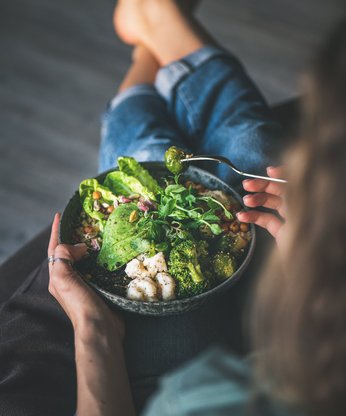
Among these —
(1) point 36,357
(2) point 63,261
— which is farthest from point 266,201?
(1) point 36,357

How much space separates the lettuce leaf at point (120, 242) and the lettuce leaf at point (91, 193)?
7 cm

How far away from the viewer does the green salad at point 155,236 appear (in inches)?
30.5

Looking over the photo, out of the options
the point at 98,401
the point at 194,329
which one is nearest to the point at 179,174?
the point at 194,329

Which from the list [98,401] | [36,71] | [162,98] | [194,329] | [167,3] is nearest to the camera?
[98,401]

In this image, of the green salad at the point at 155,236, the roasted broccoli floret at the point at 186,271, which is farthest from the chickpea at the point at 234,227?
the roasted broccoli floret at the point at 186,271

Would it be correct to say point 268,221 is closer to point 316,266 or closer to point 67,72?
point 316,266

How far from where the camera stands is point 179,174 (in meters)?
0.90

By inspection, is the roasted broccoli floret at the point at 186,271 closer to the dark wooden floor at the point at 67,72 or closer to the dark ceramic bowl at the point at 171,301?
the dark ceramic bowl at the point at 171,301

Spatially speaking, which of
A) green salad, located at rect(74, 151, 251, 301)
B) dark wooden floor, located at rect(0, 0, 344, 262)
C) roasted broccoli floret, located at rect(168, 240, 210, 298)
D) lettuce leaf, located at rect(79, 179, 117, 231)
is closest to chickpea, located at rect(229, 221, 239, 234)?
green salad, located at rect(74, 151, 251, 301)

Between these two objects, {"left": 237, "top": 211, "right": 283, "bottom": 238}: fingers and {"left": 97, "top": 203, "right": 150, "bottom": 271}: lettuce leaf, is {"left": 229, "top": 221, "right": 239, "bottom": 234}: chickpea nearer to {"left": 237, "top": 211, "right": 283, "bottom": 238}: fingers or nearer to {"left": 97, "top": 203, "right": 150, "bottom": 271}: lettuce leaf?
{"left": 237, "top": 211, "right": 283, "bottom": 238}: fingers

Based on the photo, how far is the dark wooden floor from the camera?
1.74m

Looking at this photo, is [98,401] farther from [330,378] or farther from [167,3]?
[167,3]

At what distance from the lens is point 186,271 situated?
2.53 ft

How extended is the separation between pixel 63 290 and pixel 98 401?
20 centimetres
